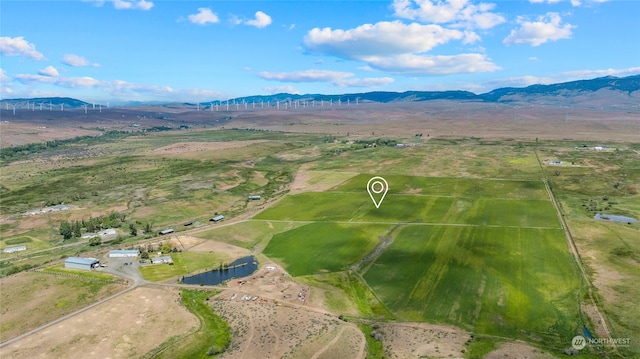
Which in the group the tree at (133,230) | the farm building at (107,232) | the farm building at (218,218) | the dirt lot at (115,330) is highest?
the farm building at (218,218)

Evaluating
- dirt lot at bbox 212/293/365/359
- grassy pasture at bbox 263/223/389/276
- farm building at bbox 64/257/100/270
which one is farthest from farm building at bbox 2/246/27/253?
dirt lot at bbox 212/293/365/359

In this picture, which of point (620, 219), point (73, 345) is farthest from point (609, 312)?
point (73, 345)

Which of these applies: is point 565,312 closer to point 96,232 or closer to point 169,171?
point 96,232

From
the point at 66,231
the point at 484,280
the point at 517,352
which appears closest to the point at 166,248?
the point at 66,231

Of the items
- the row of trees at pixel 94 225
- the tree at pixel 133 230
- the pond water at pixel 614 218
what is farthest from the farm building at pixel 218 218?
the pond water at pixel 614 218

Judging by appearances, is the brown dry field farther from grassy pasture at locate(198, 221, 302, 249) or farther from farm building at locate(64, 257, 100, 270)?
grassy pasture at locate(198, 221, 302, 249)

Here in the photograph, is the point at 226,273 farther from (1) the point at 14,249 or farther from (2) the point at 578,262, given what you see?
(2) the point at 578,262

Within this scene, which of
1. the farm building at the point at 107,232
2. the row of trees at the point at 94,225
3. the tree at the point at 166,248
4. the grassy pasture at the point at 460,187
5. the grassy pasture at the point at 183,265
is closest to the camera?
the grassy pasture at the point at 183,265

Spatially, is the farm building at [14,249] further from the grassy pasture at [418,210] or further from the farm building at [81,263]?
the grassy pasture at [418,210]
